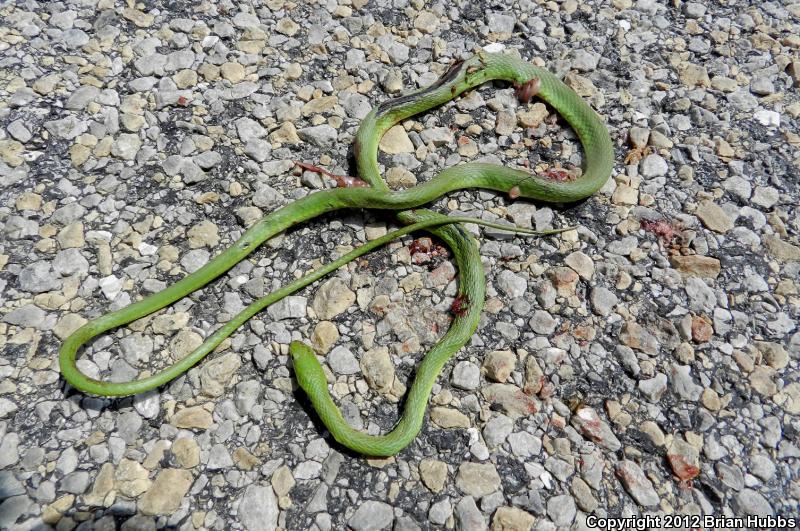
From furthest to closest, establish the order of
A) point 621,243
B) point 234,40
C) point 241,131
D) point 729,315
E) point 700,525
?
point 234,40
point 241,131
point 621,243
point 729,315
point 700,525

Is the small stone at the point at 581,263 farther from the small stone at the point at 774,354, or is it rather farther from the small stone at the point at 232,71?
the small stone at the point at 232,71

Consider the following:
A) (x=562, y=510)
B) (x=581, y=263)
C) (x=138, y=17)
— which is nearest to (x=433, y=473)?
(x=562, y=510)

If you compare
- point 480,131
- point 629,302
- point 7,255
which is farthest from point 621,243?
point 7,255

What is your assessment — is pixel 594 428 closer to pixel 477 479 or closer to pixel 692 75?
pixel 477 479

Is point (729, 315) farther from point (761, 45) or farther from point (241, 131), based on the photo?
point (241, 131)

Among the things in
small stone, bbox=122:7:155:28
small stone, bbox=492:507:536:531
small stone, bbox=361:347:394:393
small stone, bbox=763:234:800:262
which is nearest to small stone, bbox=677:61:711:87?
small stone, bbox=763:234:800:262

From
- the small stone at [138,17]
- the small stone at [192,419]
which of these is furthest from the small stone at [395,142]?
the small stone at [138,17]

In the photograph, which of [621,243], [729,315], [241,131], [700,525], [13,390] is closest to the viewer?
[700,525]
